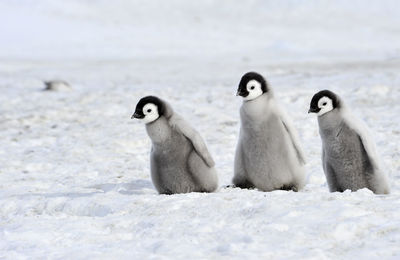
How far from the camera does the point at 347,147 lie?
4.46m

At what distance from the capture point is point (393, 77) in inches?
420

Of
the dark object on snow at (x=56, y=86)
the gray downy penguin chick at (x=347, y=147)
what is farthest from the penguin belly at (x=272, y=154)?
the dark object on snow at (x=56, y=86)

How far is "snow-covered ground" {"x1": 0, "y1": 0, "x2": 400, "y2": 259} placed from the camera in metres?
3.05

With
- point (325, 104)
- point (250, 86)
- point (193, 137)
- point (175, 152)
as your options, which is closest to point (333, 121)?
point (325, 104)

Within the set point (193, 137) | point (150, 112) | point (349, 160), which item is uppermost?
point (150, 112)

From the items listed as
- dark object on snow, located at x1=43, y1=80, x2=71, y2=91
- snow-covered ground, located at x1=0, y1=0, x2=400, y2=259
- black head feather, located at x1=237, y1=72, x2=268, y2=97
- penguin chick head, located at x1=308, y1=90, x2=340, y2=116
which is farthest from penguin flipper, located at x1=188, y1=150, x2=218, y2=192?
dark object on snow, located at x1=43, y1=80, x2=71, y2=91

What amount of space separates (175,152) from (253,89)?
0.69 meters

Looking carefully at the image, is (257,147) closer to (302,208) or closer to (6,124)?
(302,208)

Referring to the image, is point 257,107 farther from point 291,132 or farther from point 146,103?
point 146,103

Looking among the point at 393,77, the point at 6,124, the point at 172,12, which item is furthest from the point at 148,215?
the point at 172,12

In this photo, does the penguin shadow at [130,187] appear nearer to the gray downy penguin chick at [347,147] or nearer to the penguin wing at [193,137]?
the penguin wing at [193,137]

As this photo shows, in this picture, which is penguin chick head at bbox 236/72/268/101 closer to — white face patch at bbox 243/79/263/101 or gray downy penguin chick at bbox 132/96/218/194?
white face patch at bbox 243/79/263/101

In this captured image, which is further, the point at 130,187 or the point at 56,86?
the point at 56,86

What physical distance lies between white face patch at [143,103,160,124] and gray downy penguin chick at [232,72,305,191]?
0.61 metres
